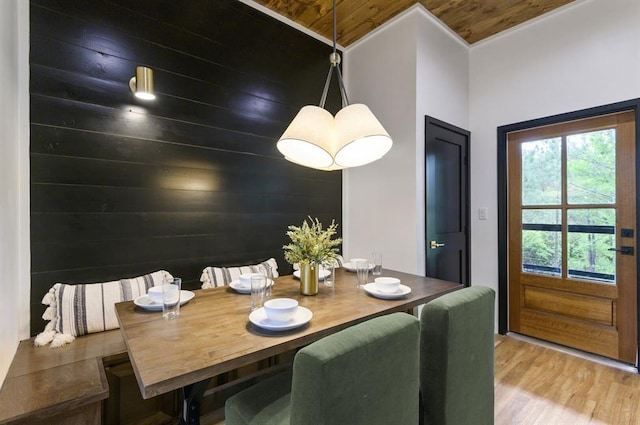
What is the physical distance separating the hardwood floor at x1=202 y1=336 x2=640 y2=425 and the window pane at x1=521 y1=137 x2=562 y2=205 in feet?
4.53

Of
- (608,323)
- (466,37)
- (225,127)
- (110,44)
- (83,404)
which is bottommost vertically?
(608,323)

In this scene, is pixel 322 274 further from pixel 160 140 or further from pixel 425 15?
pixel 425 15

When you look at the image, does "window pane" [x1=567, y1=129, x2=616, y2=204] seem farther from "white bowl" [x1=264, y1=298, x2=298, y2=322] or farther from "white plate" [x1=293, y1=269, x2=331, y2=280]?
"white bowl" [x1=264, y1=298, x2=298, y2=322]

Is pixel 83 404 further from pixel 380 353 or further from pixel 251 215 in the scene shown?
pixel 251 215

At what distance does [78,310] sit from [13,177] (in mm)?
788

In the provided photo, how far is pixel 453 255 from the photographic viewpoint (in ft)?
10.1

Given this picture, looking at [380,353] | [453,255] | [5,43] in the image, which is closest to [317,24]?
[5,43]

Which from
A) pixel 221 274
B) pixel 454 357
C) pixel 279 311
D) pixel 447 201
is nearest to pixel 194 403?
pixel 279 311

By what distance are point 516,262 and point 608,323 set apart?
2.58 ft

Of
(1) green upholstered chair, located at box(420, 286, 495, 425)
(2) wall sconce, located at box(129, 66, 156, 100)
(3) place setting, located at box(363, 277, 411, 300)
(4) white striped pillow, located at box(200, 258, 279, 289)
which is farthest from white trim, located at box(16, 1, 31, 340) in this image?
(1) green upholstered chair, located at box(420, 286, 495, 425)

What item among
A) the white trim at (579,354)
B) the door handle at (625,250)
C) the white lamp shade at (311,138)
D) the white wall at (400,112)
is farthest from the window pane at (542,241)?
the white lamp shade at (311,138)

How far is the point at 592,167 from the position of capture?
2.54 metres

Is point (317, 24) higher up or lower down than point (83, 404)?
higher up

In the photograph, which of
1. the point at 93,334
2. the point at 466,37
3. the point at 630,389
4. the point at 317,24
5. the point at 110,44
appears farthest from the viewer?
the point at 466,37
